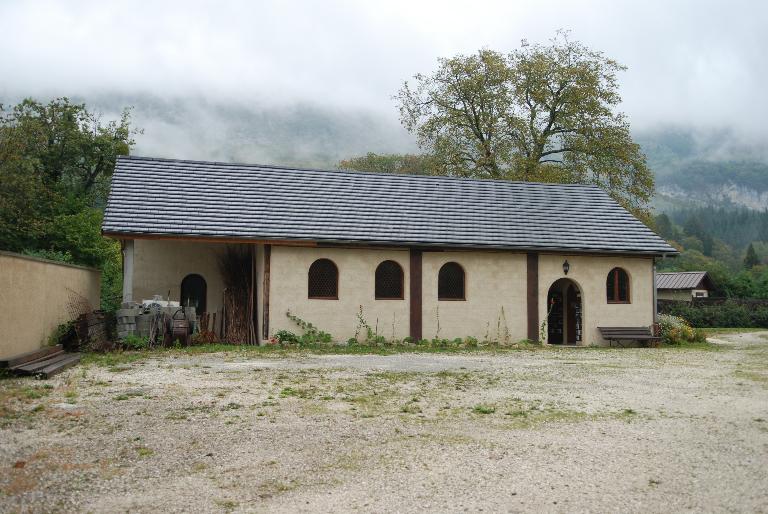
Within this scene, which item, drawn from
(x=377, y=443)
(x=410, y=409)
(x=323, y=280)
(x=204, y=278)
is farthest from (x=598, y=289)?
(x=377, y=443)

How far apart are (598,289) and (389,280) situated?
638cm

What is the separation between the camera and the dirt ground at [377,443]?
4.95 m

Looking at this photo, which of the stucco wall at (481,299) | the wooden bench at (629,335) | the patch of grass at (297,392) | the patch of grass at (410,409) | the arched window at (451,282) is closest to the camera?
the patch of grass at (410,409)

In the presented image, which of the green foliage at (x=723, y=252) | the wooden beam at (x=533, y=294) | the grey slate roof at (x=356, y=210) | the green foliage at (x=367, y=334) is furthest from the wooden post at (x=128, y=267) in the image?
the green foliage at (x=723, y=252)

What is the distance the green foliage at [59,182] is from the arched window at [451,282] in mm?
11843

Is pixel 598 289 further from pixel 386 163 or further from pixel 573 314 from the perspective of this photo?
pixel 386 163

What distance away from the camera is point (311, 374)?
11406 millimetres

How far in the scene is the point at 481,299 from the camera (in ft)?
62.7

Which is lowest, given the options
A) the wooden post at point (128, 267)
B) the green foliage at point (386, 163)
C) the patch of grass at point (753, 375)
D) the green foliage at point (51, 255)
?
the patch of grass at point (753, 375)

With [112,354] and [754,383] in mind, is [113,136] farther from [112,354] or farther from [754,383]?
[754,383]

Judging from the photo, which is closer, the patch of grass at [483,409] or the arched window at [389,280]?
the patch of grass at [483,409]

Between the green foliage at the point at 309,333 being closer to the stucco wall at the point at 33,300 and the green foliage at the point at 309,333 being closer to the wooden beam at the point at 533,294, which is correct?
the stucco wall at the point at 33,300

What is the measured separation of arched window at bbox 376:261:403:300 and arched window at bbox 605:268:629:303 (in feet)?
21.2

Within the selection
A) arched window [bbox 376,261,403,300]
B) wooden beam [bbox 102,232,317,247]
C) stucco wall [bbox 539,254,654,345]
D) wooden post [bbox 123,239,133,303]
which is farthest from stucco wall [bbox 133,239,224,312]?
stucco wall [bbox 539,254,654,345]
